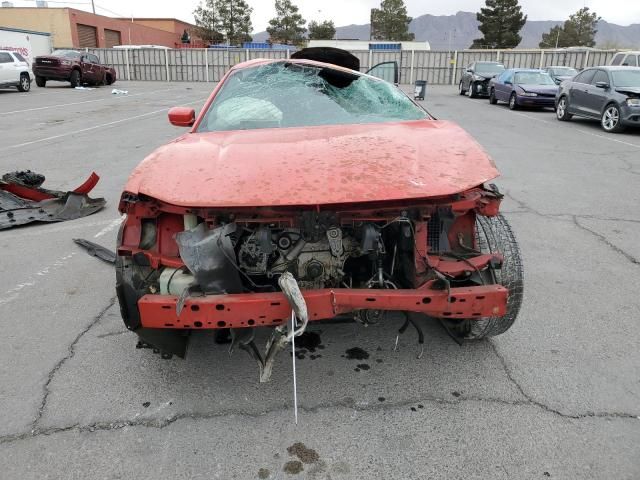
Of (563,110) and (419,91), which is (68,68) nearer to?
(563,110)

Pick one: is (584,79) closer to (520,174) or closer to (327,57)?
(520,174)

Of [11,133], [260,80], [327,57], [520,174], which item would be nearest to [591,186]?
[520,174]

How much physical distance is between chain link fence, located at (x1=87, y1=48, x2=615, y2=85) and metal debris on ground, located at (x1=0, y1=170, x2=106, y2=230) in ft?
97.4

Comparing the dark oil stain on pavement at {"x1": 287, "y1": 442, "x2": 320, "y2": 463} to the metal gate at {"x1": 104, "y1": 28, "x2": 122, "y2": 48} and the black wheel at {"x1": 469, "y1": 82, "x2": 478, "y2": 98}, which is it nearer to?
the black wheel at {"x1": 469, "y1": 82, "x2": 478, "y2": 98}

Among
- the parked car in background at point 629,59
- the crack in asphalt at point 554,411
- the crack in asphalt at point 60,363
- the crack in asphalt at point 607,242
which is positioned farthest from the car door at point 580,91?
the crack in asphalt at point 60,363

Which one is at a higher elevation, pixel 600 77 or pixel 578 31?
pixel 578 31

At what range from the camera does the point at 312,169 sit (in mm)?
2514

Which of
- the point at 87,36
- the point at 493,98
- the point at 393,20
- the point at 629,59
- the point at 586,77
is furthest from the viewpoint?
the point at 393,20

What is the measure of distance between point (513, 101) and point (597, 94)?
5.04 m

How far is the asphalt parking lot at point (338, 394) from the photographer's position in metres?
2.22

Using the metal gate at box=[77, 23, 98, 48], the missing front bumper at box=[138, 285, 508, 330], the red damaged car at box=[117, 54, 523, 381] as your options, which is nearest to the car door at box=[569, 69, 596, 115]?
the red damaged car at box=[117, 54, 523, 381]

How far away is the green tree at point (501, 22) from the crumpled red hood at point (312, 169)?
70.5 metres

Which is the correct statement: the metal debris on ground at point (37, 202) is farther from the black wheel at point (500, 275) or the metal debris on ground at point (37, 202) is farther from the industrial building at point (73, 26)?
the industrial building at point (73, 26)

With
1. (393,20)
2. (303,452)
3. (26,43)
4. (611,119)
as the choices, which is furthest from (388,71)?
(393,20)
